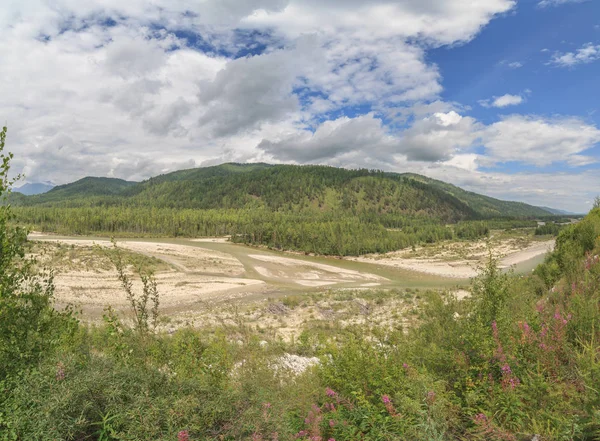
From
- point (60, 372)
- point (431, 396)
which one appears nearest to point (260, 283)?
point (60, 372)

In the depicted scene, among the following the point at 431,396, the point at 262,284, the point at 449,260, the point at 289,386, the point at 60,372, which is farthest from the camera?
the point at 449,260

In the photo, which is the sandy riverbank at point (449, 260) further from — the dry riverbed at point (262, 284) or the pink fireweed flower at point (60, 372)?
the pink fireweed flower at point (60, 372)

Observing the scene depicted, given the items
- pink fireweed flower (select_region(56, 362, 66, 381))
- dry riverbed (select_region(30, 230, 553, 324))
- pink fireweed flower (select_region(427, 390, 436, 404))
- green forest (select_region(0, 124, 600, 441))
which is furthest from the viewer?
dry riverbed (select_region(30, 230, 553, 324))

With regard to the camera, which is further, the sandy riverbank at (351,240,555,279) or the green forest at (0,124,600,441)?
the sandy riverbank at (351,240,555,279)

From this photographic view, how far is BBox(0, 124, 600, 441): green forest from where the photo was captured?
13.2 feet

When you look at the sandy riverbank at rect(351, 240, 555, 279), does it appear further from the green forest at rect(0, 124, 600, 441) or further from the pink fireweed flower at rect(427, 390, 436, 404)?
the pink fireweed flower at rect(427, 390, 436, 404)

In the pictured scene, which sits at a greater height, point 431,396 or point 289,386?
point 431,396

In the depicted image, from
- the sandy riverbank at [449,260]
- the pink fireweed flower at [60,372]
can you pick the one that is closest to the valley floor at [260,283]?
the sandy riverbank at [449,260]

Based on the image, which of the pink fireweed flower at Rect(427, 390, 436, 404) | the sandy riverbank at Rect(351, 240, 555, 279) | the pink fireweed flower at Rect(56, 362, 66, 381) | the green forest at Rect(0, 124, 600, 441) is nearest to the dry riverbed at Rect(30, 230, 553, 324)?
the sandy riverbank at Rect(351, 240, 555, 279)

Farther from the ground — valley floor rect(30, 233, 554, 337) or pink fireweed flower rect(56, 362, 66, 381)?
pink fireweed flower rect(56, 362, 66, 381)

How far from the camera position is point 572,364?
5012 mm

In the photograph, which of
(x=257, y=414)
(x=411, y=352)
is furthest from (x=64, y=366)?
(x=411, y=352)

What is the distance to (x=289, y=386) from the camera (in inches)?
268

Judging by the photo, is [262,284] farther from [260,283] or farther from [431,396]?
[431,396]
